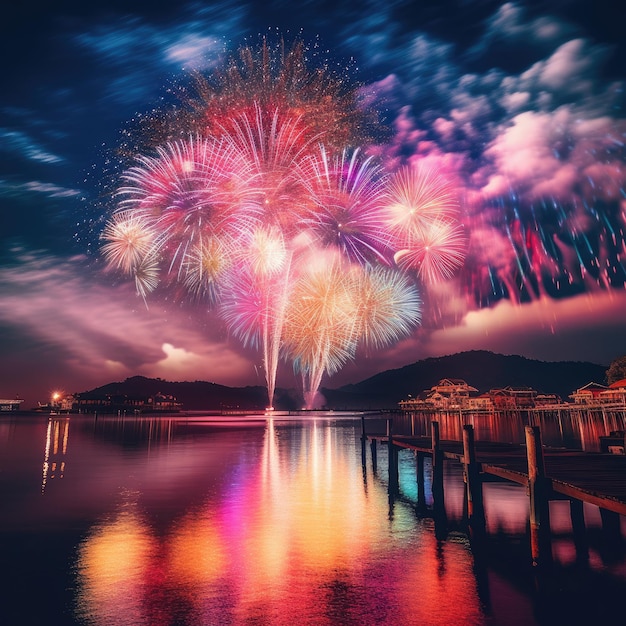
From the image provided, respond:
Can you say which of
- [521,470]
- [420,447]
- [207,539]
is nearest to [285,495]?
[420,447]

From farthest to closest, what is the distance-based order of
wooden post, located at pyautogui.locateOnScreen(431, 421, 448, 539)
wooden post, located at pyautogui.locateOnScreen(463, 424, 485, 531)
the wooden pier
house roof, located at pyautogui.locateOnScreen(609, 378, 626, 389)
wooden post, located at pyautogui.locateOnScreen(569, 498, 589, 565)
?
house roof, located at pyautogui.locateOnScreen(609, 378, 626, 389) < wooden post, located at pyautogui.locateOnScreen(431, 421, 448, 539) < wooden post, located at pyautogui.locateOnScreen(463, 424, 485, 531) < wooden post, located at pyautogui.locateOnScreen(569, 498, 589, 565) < the wooden pier

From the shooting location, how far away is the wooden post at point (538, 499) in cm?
1478

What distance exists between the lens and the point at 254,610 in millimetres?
12328

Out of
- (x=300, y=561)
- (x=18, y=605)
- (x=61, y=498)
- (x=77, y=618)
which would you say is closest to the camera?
(x=77, y=618)

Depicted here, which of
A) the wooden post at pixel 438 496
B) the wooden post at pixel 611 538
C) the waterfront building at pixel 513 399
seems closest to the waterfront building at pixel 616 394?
the waterfront building at pixel 513 399

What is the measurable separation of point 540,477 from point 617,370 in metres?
111

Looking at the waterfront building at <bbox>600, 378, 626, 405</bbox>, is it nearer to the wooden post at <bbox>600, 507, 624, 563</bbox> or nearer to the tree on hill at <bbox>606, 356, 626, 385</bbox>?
the tree on hill at <bbox>606, 356, 626, 385</bbox>

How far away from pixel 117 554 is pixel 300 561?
236 inches

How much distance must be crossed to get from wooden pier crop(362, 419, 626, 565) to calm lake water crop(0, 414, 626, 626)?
0.81 m

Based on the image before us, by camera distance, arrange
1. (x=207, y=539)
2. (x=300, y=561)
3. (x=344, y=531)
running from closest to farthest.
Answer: (x=300, y=561)
(x=207, y=539)
(x=344, y=531)

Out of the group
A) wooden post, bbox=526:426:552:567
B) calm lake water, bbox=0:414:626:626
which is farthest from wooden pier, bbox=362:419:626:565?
calm lake water, bbox=0:414:626:626

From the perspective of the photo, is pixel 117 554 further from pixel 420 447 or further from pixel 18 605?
pixel 420 447

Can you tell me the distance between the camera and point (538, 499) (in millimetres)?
14789

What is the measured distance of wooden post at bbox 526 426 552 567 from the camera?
48.5 ft
